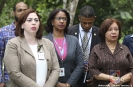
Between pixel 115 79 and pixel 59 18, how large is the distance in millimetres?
1351

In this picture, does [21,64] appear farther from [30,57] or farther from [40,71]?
[40,71]

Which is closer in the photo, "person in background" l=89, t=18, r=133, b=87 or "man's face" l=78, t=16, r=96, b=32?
"person in background" l=89, t=18, r=133, b=87

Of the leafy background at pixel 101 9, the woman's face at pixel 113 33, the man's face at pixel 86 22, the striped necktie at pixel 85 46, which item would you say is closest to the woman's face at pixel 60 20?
the man's face at pixel 86 22

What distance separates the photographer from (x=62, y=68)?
576 centimetres

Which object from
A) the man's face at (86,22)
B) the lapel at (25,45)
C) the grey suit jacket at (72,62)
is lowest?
the grey suit jacket at (72,62)

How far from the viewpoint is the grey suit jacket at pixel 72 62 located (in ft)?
19.0

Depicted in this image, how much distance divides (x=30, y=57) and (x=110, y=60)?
A: 1328 millimetres

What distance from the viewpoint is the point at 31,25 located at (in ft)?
16.9

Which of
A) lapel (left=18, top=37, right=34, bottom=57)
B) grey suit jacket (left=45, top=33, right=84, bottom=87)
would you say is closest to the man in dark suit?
grey suit jacket (left=45, top=33, right=84, bottom=87)

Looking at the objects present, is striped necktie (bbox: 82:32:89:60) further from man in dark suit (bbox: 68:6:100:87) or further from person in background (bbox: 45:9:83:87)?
person in background (bbox: 45:9:83:87)

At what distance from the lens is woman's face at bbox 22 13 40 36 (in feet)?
17.0

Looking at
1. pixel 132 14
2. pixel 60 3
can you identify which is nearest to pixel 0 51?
pixel 60 3

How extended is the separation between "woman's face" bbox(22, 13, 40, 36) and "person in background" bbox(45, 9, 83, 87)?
0.74 meters

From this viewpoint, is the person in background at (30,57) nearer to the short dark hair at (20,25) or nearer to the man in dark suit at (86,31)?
the short dark hair at (20,25)
